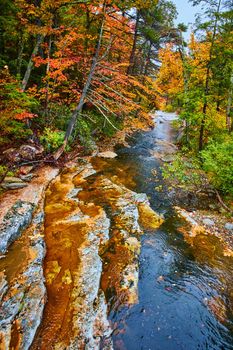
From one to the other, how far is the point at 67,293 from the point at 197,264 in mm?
3332

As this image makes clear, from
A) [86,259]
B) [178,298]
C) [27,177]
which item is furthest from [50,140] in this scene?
[178,298]

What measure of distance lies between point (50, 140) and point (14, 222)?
17.5 ft

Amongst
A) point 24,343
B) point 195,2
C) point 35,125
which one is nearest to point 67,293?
point 24,343

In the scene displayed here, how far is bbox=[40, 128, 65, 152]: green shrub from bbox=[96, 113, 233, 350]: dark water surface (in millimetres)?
6012

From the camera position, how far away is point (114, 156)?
1295 cm

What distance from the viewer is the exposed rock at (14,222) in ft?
17.2

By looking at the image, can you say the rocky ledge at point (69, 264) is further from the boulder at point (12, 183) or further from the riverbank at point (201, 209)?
the riverbank at point (201, 209)

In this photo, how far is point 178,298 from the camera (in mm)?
4809

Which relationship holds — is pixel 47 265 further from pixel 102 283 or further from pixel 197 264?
pixel 197 264

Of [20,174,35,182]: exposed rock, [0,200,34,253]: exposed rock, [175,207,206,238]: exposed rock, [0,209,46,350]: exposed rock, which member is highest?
[20,174,35,182]: exposed rock

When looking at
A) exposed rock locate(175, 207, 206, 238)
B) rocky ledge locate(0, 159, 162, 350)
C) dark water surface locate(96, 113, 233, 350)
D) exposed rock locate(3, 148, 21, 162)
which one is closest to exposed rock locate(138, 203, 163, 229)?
rocky ledge locate(0, 159, 162, 350)

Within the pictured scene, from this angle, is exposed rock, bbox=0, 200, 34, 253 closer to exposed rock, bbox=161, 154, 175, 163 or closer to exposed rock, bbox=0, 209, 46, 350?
exposed rock, bbox=0, 209, 46, 350

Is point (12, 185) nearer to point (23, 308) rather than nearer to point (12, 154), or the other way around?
point (12, 154)

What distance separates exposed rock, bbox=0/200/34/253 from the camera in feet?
17.2
